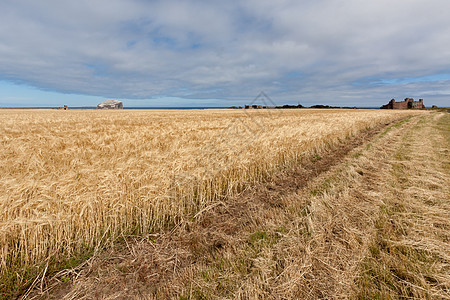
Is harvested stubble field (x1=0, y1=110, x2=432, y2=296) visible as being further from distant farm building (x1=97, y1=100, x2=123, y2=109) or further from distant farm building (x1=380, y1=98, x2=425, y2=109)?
distant farm building (x1=97, y1=100, x2=123, y2=109)

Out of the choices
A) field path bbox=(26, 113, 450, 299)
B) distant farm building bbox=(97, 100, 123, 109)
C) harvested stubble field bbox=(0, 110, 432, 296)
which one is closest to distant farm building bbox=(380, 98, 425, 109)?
field path bbox=(26, 113, 450, 299)

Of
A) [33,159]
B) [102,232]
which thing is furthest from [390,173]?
[33,159]

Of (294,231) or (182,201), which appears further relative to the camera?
(182,201)

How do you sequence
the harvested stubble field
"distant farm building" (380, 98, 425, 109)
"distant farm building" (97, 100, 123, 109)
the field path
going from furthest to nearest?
"distant farm building" (97, 100, 123, 109) → "distant farm building" (380, 98, 425, 109) → the harvested stubble field → the field path

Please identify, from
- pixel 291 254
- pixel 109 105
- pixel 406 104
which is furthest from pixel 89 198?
pixel 406 104

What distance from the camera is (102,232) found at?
305cm

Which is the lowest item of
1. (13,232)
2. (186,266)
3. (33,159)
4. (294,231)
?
(186,266)

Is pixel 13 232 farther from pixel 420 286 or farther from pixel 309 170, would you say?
pixel 309 170

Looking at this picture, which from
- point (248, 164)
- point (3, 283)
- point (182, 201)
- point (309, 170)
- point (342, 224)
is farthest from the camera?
point (309, 170)

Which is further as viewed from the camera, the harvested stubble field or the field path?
the harvested stubble field

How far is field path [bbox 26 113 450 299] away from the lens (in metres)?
2.07

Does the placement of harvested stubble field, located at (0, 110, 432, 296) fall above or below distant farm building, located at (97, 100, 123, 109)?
Answer: below

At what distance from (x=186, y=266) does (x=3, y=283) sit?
2042 mm

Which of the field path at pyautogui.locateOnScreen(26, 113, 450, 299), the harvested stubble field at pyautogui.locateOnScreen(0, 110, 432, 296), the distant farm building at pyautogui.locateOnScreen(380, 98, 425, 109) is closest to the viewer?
the field path at pyautogui.locateOnScreen(26, 113, 450, 299)
